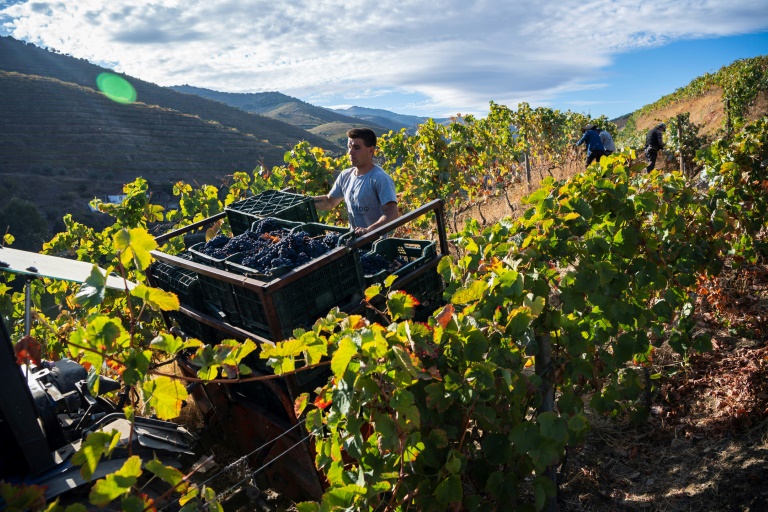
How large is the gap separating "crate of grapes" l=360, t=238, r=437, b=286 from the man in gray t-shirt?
1.17 ft

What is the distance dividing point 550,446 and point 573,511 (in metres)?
1.21

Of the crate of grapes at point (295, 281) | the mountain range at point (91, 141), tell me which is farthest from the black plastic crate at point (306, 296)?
the mountain range at point (91, 141)

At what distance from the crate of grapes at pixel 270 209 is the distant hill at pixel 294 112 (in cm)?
7947

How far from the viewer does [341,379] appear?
5.16 feet

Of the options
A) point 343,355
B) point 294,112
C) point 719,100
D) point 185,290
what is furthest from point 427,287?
point 294,112

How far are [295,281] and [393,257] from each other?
1.25 meters

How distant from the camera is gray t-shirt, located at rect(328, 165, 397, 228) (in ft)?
13.4

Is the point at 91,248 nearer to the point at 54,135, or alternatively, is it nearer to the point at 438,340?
the point at 438,340

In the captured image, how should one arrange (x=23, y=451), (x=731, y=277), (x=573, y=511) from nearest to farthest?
(x=23, y=451) → (x=573, y=511) → (x=731, y=277)

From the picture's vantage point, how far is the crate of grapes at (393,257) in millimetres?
3201

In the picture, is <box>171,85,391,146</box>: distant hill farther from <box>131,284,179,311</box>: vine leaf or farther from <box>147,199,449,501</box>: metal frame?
<box>131,284,179,311</box>: vine leaf

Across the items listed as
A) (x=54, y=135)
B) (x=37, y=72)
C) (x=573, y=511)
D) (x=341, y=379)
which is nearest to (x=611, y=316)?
(x=573, y=511)

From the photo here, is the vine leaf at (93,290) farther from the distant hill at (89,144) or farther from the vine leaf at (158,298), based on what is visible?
the distant hill at (89,144)

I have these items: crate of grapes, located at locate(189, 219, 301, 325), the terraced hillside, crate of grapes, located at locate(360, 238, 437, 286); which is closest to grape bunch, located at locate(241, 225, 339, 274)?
crate of grapes, located at locate(189, 219, 301, 325)
